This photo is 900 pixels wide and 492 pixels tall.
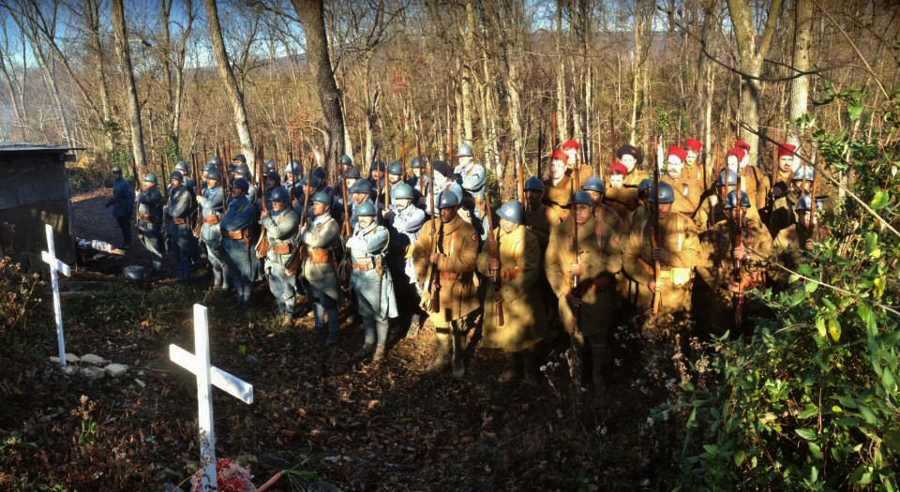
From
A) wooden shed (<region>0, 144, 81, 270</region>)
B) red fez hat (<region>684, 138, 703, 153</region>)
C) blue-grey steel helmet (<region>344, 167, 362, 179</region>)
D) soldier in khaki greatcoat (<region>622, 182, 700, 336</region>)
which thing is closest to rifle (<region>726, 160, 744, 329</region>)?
soldier in khaki greatcoat (<region>622, 182, 700, 336</region>)

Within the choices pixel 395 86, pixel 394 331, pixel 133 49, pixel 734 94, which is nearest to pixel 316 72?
pixel 394 331

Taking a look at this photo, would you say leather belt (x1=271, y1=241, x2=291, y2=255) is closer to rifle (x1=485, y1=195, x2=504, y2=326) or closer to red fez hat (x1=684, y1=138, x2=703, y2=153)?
rifle (x1=485, y1=195, x2=504, y2=326)

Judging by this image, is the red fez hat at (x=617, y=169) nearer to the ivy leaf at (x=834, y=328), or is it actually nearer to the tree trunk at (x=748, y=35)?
the tree trunk at (x=748, y=35)

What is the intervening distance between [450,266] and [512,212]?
943mm

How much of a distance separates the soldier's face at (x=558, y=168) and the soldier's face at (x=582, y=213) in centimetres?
187

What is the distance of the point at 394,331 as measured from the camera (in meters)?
8.72

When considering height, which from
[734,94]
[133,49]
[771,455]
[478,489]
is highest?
[133,49]

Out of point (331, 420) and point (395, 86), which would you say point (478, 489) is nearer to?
point (331, 420)

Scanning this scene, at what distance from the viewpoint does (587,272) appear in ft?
21.1

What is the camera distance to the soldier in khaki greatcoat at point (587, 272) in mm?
6438

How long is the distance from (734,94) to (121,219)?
62.7 ft

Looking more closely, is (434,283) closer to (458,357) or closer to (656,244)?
(458,357)

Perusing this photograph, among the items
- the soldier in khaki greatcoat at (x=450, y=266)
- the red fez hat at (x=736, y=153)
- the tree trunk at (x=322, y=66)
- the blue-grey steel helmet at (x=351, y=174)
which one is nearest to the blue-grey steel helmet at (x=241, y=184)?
the blue-grey steel helmet at (x=351, y=174)

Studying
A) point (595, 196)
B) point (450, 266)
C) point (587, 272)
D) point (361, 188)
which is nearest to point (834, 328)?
point (587, 272)
